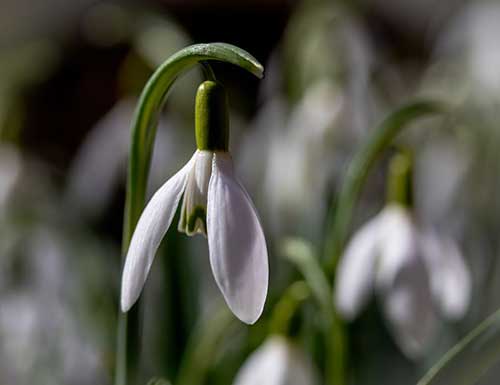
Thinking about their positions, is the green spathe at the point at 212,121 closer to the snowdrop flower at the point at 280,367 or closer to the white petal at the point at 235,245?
the white petal at the point at 235,245

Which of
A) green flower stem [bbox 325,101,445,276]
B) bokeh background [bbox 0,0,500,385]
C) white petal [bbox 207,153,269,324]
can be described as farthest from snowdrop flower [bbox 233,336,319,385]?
white petal [bbox 207,153,269,324]

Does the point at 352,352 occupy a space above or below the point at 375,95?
below

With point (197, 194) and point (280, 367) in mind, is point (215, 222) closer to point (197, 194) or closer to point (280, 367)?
point (197, 194)

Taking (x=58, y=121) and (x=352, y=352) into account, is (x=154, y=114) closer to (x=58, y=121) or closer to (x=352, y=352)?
(x=352, y=352)

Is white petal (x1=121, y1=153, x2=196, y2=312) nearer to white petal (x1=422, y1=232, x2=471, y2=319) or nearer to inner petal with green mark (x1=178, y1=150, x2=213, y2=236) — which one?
inner petal with green mark (x1=178, y1=150, x2=213, y2=236)

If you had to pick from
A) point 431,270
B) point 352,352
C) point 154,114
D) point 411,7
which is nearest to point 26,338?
point 352,352

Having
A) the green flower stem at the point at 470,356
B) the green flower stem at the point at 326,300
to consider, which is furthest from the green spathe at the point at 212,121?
the green flower stem at the point at 326,300
